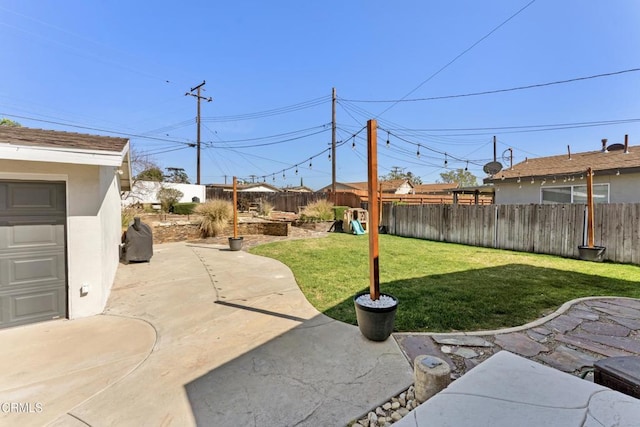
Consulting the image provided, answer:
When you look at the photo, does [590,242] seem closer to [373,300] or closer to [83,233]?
[373,300]

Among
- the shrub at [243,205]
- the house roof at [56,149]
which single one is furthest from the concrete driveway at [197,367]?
the shrub at [243,205]

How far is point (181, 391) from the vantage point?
2164 millimetres

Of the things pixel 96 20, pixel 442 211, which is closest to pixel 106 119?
pixel 96 20

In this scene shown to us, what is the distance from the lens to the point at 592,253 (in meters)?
6.70

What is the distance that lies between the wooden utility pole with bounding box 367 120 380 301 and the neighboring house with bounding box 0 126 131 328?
3.20 meters

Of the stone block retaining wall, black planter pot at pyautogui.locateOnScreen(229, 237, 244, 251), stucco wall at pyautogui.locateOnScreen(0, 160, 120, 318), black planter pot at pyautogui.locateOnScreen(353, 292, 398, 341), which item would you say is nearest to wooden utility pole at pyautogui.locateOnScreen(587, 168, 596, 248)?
black planter pot at pyautogui.locateOnScreen(353, 292, 398, 341)

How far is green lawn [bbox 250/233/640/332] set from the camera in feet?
11.5

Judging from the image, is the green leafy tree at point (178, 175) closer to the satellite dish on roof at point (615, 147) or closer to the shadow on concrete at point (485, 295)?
the shadow on concrete at point (485, 295)

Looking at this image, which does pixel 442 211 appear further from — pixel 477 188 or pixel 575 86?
pixel 575 86

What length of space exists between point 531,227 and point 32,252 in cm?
1089

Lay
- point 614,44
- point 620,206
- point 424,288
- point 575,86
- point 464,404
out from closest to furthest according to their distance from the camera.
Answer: point 464,404 < point 424,288 < point 620,206 < point 614,44 < point 575,86

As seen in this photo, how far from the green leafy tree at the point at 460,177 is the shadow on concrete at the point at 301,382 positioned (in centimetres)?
3804

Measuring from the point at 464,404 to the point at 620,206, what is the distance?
26.9 ft

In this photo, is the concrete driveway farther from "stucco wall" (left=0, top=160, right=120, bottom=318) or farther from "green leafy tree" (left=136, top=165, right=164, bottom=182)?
"green leafy tree" (left=136, top=165, right=164, bottom=182)
